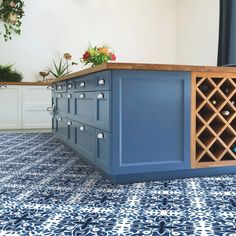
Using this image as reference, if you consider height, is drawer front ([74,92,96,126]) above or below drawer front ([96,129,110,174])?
above

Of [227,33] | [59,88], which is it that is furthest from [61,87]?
[227,33]

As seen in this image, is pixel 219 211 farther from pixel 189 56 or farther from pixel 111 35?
pixel 111 35

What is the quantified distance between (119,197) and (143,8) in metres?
5.15

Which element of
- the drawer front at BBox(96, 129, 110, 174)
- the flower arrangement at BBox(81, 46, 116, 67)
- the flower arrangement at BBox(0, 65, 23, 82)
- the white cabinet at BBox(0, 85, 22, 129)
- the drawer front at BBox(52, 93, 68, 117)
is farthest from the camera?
the flower arrangement at BBox(0, 65, 23, 82)

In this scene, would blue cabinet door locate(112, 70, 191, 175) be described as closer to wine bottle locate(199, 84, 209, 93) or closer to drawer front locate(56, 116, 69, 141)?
wine bottle locate(199, 84, 209, 93)

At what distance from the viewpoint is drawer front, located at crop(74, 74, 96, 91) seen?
8.21 ft

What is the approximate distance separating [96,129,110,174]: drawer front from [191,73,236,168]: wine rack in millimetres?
639

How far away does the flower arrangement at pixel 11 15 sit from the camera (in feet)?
17.9

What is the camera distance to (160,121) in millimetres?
2244

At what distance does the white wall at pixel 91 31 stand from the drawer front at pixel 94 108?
314 cm

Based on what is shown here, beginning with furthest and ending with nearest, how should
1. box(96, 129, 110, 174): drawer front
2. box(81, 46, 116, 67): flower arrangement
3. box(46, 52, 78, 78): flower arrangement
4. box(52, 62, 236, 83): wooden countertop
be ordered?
box(46, 52, 78, 78): flower arrangement < box(81, 46, 116, 67): flower arrangement < box(96, 129, 110, 174): drawer front < box(52, 62, 236, 83): wooden countertop

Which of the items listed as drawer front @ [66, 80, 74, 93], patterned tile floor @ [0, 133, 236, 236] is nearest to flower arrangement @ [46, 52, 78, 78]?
drawer front @ [66, 80, 74, 93]

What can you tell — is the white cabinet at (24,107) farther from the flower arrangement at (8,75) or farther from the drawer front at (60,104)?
the drawer front at (60,104)

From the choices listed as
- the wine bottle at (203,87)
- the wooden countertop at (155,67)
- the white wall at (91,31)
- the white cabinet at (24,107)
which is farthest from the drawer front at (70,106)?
the white wall at (91,31)
